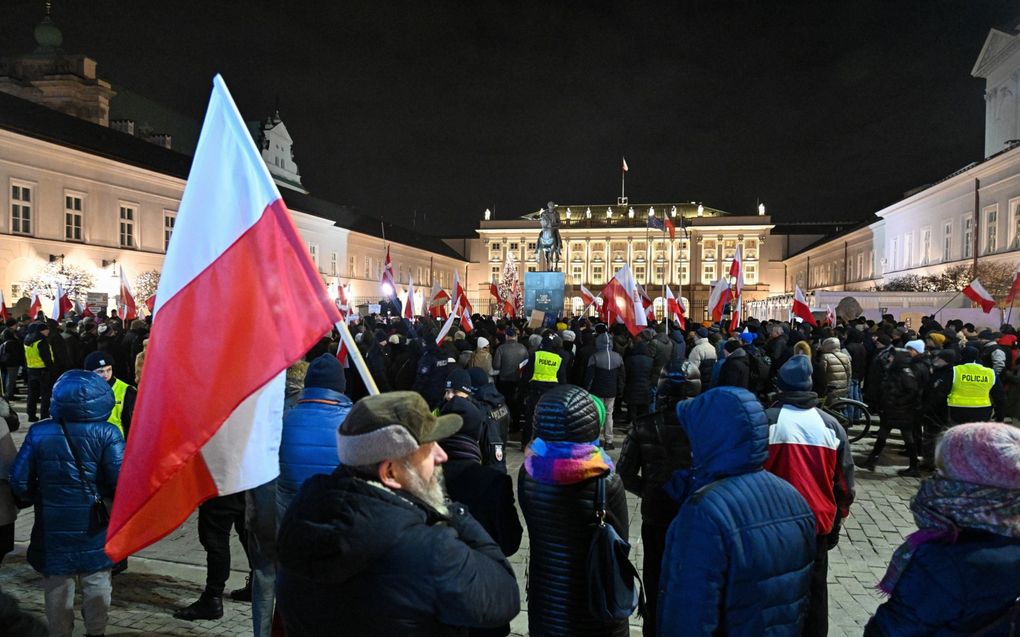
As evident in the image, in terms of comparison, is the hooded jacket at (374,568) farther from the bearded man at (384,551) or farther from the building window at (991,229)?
the building window at (991,229)

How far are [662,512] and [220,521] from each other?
2997 millimetres

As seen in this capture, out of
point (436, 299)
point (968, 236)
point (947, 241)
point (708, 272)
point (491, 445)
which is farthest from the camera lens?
point (708, 272)

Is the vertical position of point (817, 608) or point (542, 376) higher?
point (542, 376)

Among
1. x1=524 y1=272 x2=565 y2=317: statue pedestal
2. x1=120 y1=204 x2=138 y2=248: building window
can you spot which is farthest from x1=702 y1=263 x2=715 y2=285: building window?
x1=120 y1=204 x2=138 y2=248: building window

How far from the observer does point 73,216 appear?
29594 millimetres

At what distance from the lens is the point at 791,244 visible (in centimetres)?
8219

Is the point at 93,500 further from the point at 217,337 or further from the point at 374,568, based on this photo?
the point at 374,568

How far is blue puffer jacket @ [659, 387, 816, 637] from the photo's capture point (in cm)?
232

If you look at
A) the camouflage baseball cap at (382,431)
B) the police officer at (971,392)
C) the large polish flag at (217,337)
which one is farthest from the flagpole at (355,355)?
the police officer at (971,392)

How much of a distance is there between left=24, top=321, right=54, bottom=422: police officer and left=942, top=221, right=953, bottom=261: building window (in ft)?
129

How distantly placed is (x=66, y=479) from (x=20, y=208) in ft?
95.7

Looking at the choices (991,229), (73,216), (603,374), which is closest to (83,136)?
(73,216)

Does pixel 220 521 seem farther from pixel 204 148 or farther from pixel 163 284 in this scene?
pixel 204 148

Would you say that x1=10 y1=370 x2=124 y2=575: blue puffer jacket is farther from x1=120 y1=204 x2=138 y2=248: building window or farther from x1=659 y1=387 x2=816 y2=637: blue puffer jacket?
x1=120 y1=204 x2=138 y2=248: building window
